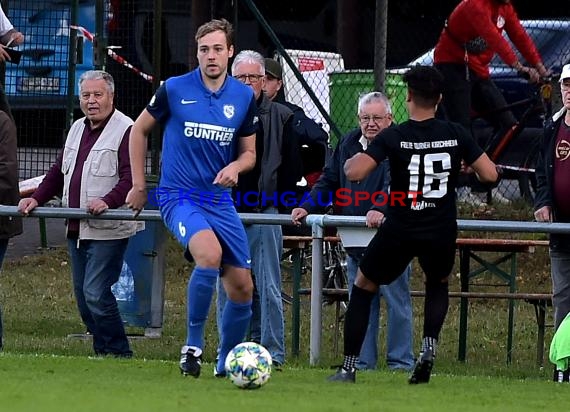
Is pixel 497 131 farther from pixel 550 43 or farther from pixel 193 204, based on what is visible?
pixel 193 204

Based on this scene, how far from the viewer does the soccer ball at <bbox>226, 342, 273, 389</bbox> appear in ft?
26.9

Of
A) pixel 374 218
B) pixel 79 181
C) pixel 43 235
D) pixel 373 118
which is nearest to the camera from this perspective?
pixel 374 218

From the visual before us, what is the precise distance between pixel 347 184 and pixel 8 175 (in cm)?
254

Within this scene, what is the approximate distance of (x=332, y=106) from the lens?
51.8 feet

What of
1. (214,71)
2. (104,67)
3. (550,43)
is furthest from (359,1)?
(214,71)

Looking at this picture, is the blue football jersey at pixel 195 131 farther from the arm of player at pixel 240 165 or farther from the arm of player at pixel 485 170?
the arm of player at pixel 485 170

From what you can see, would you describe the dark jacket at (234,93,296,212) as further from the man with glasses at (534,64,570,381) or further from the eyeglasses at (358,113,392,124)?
the man with glasses at (534,64,570,381)

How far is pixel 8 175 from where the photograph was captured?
1105 centimetres

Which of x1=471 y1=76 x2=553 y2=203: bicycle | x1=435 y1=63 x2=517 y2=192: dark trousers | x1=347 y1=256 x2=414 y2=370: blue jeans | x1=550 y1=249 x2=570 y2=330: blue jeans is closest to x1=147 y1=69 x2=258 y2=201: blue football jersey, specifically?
x1=347 y1=256 x2=414 y2=370: blue jeans

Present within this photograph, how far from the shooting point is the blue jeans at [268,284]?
1048 cm

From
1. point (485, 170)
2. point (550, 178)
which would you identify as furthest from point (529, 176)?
point (485, 170)

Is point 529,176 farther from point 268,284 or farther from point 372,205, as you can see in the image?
point 268,284

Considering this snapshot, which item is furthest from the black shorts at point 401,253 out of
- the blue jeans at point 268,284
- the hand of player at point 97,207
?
the hand of player at point 97,207

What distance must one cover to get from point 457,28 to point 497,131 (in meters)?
1.78
